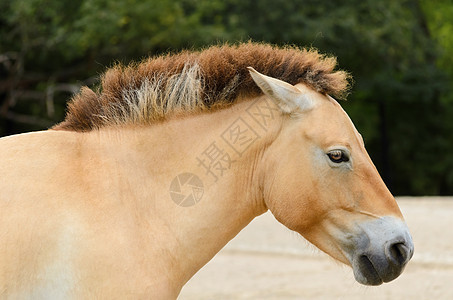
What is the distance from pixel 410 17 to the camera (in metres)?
28.5

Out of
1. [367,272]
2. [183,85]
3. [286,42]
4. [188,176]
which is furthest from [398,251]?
[286,42]

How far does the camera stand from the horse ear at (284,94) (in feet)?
10.7

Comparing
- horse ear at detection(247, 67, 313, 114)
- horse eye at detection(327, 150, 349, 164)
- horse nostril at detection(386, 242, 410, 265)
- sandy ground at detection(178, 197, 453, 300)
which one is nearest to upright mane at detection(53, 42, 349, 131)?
horse ear at detection(247, 67, 313, 114)

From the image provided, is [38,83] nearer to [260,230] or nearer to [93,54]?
[93,54]

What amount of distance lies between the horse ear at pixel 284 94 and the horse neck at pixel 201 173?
0.08 meters

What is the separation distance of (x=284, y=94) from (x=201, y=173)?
60 centimetres

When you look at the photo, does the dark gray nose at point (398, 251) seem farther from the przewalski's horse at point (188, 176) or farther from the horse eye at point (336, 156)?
the horse eye at point (336, 156)

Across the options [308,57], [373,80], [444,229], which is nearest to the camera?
[308,57]

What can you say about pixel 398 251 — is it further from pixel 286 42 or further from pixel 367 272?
pixel 286 42

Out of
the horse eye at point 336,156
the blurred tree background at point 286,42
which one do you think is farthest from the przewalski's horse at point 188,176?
the blurred tree background at point 286,42

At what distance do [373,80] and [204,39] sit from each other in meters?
8.48

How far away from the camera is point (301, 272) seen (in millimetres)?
10016

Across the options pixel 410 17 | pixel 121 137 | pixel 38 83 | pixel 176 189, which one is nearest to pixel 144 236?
pixel 176 189

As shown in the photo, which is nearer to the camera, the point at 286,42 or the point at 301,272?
the point at 301,272
